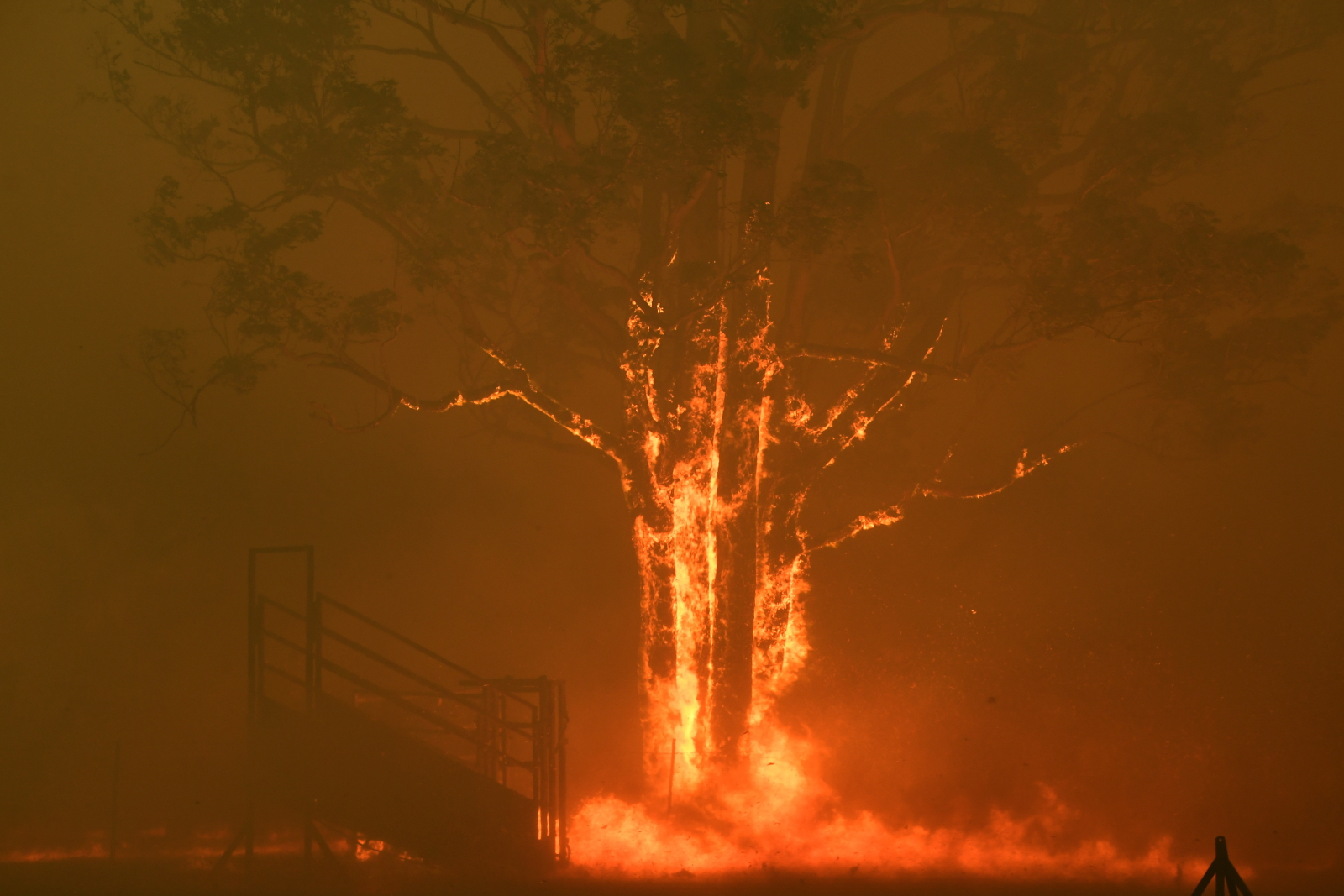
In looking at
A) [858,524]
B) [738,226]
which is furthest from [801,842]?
[738,226]

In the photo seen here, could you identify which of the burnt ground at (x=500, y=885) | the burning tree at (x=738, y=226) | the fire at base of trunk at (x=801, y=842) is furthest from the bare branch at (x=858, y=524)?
the burnt ground at (x=500, y=885)

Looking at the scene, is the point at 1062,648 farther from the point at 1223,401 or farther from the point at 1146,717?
the point at 1223,401

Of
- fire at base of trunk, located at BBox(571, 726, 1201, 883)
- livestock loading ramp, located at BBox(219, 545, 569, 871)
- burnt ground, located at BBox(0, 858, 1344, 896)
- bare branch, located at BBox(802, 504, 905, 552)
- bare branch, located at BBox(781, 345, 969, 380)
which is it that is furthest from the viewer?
bare branch, located at BBox(802, 504, 905, 552)

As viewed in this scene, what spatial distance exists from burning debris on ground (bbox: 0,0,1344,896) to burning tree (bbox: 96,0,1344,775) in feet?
0.16

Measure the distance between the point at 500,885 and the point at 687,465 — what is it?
3792 millimetres

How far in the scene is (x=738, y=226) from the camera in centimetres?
920

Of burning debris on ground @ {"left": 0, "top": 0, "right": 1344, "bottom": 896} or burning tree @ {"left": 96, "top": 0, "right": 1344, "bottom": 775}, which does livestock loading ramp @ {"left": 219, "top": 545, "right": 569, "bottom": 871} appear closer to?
burning debris on ground @ {"left": 0, "top": 0, "right": 1344, "bottom": 896}

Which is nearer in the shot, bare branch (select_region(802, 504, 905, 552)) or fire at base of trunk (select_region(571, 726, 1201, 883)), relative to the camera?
fire at base of trunk (select_region(571, 726, 1201, 883))

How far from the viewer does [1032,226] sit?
874cm

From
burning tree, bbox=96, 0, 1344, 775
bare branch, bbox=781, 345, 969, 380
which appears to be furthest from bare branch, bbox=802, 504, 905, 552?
bare branch, bbox=781, 345, 969, 380

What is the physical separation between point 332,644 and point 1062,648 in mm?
8699

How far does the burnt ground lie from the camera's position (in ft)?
24.7

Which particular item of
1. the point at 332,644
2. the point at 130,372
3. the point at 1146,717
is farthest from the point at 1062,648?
the point at 130,372

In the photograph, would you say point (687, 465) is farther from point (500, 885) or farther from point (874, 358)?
point (500, 885)
